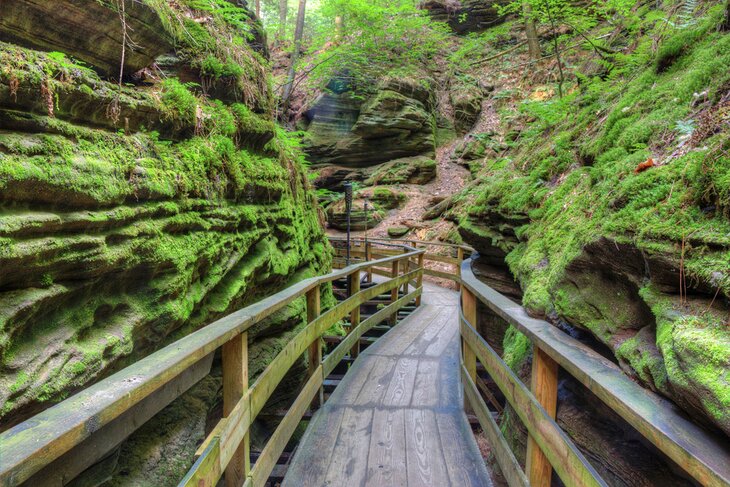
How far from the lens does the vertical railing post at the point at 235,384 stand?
198cm

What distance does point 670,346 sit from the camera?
54.9 inches

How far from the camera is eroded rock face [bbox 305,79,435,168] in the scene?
748 inches

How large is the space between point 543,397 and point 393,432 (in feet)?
5.83

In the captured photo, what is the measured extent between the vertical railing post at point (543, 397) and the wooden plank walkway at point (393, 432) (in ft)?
2.74

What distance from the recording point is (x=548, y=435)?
1761mm

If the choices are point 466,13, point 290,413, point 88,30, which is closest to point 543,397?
point 290,413

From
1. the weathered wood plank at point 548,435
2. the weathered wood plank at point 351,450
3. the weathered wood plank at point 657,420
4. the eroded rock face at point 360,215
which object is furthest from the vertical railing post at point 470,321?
the eroded rock face at point 360,215

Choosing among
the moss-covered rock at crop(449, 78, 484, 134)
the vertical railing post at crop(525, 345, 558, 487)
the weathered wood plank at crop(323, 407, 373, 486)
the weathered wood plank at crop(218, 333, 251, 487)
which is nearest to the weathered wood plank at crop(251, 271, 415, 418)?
the weathered wood plank at crop(218, 333, 251, 487)

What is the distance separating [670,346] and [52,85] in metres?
3.50

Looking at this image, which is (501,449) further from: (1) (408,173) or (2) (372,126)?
(2) (372,126)

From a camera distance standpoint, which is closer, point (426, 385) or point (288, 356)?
point (288, 356)

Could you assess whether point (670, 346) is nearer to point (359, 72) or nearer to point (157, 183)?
point (157, 183)

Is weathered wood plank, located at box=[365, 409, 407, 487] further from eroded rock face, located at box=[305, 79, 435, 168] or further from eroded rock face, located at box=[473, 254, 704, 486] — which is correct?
eroded rock face, located at box=[305, 79, 435, 168]

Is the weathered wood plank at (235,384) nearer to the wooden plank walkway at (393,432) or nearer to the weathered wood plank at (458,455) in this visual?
the wooden plank walkway at (393,432)
